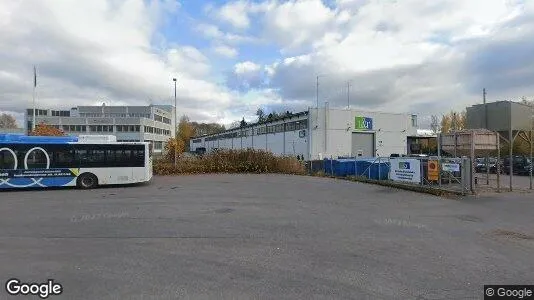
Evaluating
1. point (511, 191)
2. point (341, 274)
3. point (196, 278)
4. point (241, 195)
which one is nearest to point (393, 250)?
point (341, 274)

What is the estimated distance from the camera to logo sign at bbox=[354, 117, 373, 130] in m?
53.1

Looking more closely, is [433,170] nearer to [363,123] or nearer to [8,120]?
[363,123]

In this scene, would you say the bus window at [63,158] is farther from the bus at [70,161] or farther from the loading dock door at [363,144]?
the loading dock door at [363,144]

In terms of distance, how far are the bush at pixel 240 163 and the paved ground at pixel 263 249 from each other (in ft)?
52.0

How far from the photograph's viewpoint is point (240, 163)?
3016 centimetres

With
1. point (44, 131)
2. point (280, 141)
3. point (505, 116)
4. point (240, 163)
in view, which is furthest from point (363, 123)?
point (44, 131)

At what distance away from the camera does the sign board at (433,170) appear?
19406 millimetres

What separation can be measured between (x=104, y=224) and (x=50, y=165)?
11.9 meters

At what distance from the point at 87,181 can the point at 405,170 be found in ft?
57.4

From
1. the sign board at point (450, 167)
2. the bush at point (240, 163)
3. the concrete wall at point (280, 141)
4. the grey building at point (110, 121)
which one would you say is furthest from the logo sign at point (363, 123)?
the grey building at point (110, 121)

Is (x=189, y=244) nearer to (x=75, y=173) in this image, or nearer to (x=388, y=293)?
(x=388, y=293)

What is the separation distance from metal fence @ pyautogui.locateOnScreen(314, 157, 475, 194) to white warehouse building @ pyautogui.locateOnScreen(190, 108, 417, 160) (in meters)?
22.2

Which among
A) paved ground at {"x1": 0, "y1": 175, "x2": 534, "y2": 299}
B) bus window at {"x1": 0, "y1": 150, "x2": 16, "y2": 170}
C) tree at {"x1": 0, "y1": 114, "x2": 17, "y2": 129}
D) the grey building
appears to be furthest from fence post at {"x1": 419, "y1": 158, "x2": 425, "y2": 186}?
tree at {"x1": 0, "y1": 114, "x2": 17, "y2": 129}

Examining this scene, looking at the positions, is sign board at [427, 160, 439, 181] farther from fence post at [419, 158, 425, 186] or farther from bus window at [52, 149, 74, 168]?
bus window at [52, 149, 74, 168]
